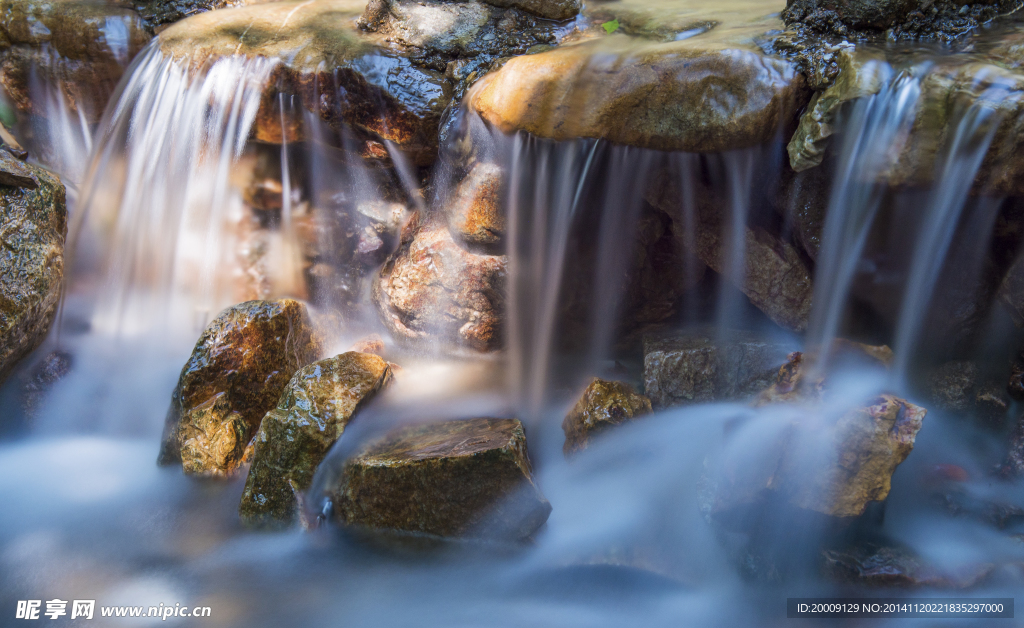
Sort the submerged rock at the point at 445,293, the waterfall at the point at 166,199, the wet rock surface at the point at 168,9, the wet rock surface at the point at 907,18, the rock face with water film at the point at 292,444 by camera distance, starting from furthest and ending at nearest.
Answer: the wet rock surface at the point at 168,9
the waterfall at the point at 166,199
the submerged rock at the point at 445,293
the wet rock surface at the point at 907,18
the rock face with water film at the point at 292,444

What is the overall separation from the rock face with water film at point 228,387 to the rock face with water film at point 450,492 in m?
0.92

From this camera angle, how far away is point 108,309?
4.72 metres

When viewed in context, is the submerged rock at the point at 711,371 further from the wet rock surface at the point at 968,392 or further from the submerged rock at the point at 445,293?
the submerged rock at the point at 445,293

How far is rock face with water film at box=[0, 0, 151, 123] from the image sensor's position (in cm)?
519

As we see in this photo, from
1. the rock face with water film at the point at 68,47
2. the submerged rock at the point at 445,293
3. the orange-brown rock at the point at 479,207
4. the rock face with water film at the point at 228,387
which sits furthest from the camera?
the rock face with water film at the point at 68,47

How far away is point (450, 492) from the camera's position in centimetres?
298

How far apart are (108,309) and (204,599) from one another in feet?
9.57

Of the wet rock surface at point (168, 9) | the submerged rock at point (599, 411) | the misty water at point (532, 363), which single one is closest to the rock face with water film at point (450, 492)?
the misty water at point (532, 363)

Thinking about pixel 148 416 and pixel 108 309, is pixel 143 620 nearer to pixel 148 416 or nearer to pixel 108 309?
pixel 148 416

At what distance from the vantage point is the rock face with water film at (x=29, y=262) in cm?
383

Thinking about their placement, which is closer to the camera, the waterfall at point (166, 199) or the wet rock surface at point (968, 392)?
the wet rock surface at point (968, 392)

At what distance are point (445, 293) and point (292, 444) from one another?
1.60m

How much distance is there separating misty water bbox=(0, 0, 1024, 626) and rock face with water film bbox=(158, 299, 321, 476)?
182 mm

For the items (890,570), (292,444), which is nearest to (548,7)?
(292,444)
